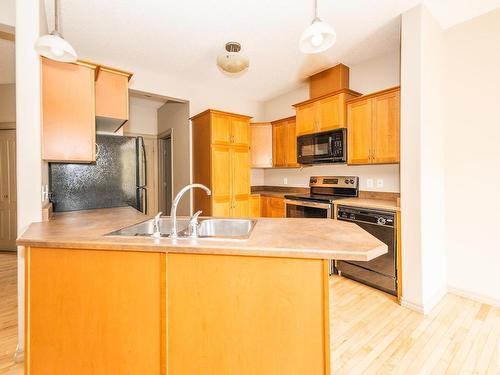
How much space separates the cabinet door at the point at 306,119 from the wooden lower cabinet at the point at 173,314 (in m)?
2.85

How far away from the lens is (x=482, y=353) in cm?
181

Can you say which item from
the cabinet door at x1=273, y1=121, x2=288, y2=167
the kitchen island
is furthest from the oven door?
the kitchen island

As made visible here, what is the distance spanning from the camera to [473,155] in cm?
258

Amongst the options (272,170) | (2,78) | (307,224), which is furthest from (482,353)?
(2,78)

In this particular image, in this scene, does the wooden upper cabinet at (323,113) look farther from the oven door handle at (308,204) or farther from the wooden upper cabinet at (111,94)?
the wooden upper cabinet at (111,94)

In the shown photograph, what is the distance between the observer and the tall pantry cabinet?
3766 millimetres

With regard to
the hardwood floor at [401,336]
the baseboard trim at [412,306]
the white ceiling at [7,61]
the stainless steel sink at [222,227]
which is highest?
the white ceiling at [7,61]

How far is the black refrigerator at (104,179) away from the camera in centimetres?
249

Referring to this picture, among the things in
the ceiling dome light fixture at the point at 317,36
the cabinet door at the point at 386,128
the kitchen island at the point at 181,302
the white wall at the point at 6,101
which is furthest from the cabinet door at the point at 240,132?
the white wall at the point at 6,101

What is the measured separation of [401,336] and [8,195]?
5856 millimetres

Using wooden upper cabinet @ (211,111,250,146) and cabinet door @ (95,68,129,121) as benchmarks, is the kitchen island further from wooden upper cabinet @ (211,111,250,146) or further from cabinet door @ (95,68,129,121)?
wooden upper cabinet @ (211,111,250,146)

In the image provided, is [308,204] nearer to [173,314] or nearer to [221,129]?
[221,129]

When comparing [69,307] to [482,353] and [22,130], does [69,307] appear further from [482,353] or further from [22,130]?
[482,353]

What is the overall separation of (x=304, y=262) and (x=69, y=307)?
1234 mm
